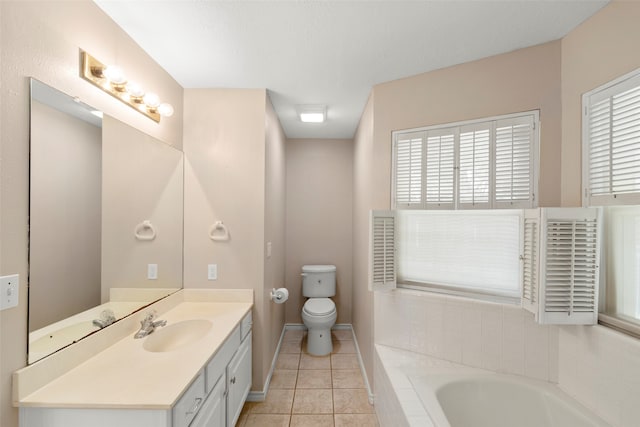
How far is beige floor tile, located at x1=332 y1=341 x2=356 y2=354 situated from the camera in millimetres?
3158

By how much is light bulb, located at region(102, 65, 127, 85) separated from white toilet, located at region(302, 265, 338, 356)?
2521mm

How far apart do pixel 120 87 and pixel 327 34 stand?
1208 millimetres

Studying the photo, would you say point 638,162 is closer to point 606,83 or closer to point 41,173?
point 606,83

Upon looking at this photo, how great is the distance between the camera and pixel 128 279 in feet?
5.50

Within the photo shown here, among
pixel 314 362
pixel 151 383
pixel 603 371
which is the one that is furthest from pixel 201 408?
pixel 603 371

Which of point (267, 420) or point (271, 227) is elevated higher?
point (271, 227)

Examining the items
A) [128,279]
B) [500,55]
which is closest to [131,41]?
[128,279]

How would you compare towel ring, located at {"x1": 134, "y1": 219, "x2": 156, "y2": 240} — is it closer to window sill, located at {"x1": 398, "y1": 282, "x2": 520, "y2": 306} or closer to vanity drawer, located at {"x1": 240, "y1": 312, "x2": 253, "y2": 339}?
vanity drawer, located at {"x1": 240, "y1": 312, "x2": 253, "y2": 339}

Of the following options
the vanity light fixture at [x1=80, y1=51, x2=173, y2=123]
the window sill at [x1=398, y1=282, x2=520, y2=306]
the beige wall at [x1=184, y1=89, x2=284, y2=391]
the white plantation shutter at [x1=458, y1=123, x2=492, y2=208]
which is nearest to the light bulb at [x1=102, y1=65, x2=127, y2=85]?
the vanity light fixture at [x1=80, y1=51, x2=173, y2=123]

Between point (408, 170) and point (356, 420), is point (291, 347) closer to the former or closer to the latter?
point (356, 420)

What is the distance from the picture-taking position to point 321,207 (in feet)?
12.3

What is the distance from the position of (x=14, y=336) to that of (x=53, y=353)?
0.65 ft

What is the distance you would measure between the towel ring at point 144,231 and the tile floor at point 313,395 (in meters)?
1.50

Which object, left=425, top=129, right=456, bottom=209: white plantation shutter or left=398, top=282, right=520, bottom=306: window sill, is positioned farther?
left=425, top=129, right=456, bottom=209: white plantation shutter
